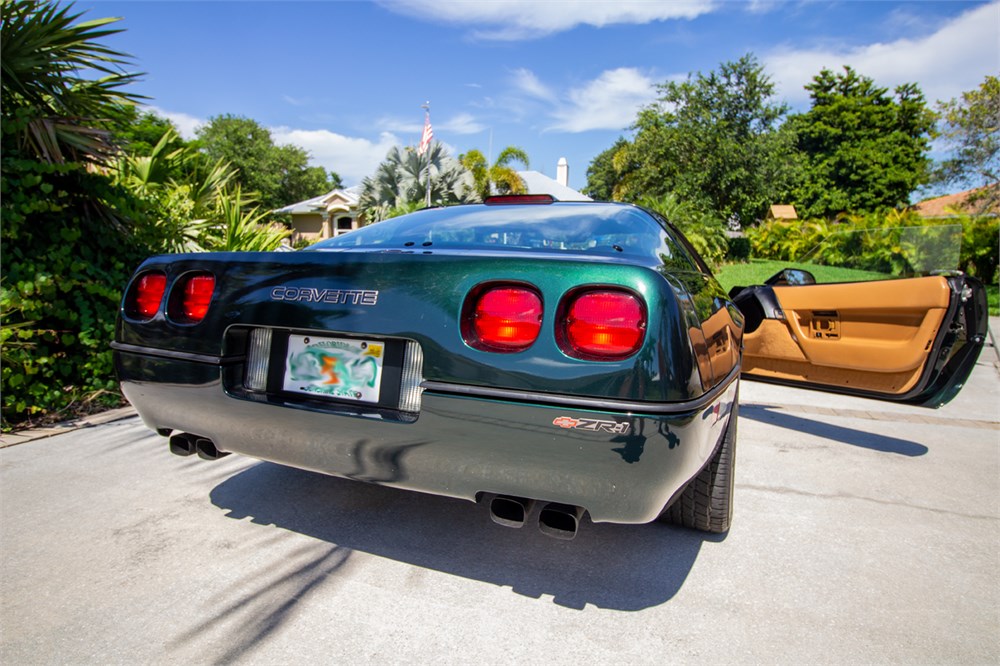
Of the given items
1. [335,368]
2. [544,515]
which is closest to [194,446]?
[335,368]

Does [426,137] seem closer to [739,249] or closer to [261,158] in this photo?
[739,249]

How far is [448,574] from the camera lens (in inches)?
82.8

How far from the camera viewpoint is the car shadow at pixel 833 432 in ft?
12.5

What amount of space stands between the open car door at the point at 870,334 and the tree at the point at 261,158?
4033 cm

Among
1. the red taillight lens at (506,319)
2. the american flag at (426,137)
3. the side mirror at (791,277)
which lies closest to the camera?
the red taillight lens at (506,319)

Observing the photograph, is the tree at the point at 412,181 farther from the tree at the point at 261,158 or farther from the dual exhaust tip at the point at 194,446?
the tree at the point at 261,158

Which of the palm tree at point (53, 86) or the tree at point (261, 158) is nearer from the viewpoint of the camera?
the palm tree at point (53, 86)

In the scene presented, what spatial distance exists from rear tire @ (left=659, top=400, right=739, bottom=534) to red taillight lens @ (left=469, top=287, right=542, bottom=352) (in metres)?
1.07

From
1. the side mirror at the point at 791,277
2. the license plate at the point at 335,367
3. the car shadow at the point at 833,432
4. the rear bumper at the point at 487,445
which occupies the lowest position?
the car shadow at the point at 833,432

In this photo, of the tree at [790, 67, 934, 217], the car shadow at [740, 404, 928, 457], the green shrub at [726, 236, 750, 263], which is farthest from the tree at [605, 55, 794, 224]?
the car shadow at [740, 404, 928, 457]

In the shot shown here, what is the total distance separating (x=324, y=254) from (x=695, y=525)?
1807mm

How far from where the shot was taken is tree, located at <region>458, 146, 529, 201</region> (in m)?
25.0

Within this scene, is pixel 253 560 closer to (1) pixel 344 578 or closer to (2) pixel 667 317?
(1) pixel 344 578

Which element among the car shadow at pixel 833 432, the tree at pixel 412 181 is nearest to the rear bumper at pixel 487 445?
the car shadow at pixel 833 432
